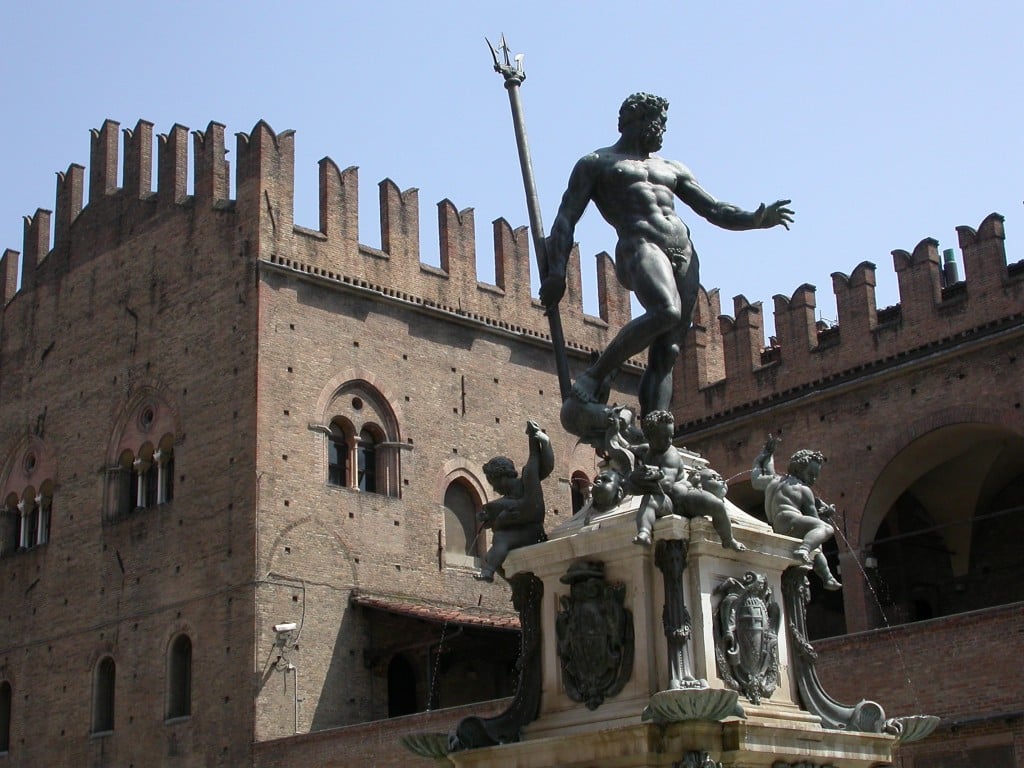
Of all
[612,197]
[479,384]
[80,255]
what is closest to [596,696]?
[612,197]

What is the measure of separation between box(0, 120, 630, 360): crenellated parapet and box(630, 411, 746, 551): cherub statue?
17.7 metres

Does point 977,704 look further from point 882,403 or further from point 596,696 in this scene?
point 596,696

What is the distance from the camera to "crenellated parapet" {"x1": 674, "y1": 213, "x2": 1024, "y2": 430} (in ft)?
68.6

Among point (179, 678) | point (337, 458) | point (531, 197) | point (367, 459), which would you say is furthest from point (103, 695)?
point (531, 197)

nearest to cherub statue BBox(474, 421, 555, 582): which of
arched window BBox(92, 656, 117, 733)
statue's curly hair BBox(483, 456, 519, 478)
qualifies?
statue's curly hair BBox(483, 456, 519, 478)

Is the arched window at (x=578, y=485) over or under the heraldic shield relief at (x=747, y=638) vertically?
over

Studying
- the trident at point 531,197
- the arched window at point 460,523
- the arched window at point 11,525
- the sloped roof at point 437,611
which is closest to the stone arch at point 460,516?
the arched window at point 460,523

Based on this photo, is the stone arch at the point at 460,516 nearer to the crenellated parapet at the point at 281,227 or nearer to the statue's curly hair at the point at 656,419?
the crenellated parapet at the point at 281,227

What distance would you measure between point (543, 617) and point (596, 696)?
491 mm

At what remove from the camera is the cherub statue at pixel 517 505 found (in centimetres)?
697

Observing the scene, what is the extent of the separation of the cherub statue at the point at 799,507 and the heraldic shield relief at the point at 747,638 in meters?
0.37

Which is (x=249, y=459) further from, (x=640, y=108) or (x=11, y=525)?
(x=640, y=108)

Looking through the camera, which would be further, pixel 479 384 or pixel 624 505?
pixel 479 384

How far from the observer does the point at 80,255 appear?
89.2ft
